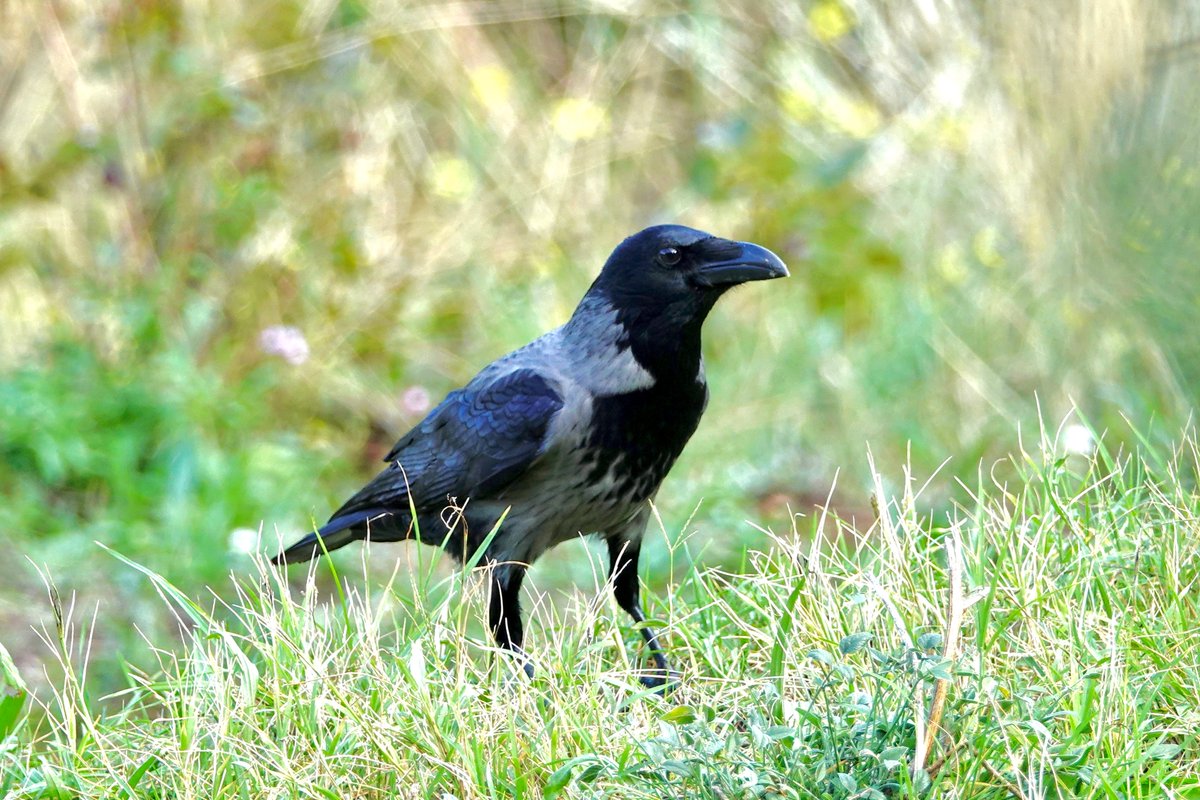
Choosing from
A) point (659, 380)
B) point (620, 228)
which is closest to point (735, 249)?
point (659, 380)

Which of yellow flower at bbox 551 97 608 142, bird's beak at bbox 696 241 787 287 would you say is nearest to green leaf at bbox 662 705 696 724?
bird's beak at bbox 696 241 787 287

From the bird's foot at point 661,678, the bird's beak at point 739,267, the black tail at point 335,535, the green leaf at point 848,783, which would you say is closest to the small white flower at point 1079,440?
the bird's beak at point 739,267

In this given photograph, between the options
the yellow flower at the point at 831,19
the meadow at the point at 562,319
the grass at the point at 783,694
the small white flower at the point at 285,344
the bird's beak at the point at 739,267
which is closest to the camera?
the grass at the point at 783,694

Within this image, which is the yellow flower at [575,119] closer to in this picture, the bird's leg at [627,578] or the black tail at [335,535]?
the black tail at [335,535]

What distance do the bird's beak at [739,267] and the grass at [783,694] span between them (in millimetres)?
702

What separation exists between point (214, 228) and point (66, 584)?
1.99 meters

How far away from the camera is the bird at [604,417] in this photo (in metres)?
3.69

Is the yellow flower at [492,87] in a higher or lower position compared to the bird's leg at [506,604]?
higher

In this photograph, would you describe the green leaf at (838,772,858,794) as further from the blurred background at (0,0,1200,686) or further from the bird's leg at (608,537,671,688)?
the blurred background at (0,0,1200,686)

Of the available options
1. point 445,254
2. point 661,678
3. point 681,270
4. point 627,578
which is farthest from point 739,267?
point 445,254

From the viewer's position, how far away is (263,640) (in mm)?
3158

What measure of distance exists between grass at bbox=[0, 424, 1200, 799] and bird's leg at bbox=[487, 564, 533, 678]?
1.32ft

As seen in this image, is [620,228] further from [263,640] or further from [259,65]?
[263,640]

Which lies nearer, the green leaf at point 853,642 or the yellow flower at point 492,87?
the green leaf at point 853,642
